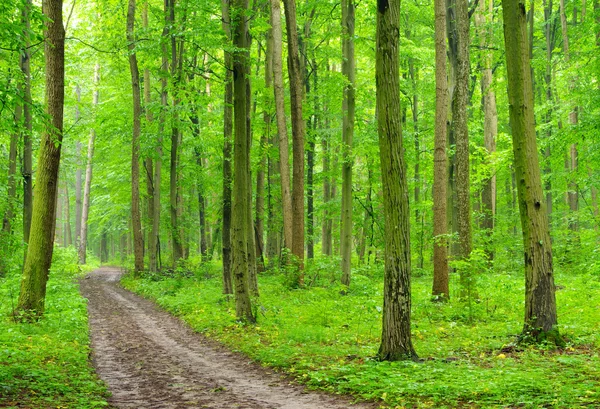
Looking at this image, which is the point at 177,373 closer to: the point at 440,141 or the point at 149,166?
the point at 440,141

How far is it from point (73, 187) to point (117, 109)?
40259mm

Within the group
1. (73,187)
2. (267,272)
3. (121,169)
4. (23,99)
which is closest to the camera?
(23,99)

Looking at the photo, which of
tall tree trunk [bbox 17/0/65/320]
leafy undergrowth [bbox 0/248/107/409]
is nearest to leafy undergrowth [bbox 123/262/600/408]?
leafy undergrowth [bbox 0/248/107/409]

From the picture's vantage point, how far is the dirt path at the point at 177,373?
6688 mm

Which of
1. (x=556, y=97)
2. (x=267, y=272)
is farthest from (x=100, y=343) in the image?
(x=556, y=97)

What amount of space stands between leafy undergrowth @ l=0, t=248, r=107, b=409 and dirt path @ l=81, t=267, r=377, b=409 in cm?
→ 39

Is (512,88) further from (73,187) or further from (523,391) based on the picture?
(73,187)

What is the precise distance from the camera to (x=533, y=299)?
27.7ft

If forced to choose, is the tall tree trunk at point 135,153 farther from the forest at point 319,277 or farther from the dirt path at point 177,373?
the dirt path at point 177,373

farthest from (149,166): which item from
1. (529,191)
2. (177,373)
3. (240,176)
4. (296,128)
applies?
(529,191)

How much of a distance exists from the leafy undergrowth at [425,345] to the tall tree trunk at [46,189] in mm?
3829

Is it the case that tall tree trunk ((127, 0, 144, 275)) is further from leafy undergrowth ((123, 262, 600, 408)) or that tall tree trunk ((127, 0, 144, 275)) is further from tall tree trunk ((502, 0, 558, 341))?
tall tree trunk ((502, 0, 558, 341))

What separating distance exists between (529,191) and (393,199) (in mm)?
2488

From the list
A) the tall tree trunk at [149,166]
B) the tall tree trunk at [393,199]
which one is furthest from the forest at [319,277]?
the tall tree trunk at [149,166]
